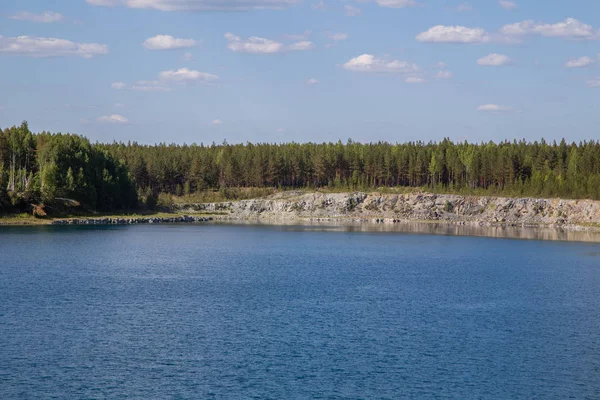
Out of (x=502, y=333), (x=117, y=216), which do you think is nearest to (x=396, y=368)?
(x=502, y=333)

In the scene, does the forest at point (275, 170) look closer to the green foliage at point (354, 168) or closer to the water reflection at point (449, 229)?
the green foliage at point (354, 168)

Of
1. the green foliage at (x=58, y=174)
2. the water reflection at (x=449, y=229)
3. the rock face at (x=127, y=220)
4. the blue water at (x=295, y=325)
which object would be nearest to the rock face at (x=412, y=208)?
the water reflection at (x=449, y=229)

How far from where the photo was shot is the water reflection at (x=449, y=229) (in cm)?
10519

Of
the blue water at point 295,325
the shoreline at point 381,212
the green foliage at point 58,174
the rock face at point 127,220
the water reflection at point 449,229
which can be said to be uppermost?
the green foliage at point 58,174

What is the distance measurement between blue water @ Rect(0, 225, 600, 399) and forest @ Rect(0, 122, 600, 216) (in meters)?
45.4

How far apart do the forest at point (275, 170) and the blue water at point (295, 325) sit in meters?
45.4

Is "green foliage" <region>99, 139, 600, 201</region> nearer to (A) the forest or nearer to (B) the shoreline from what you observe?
(A) the forest

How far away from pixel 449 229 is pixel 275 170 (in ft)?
202

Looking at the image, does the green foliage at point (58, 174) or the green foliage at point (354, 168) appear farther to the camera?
the green foliage at point (354, 168)

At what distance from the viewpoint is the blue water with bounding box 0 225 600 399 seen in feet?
102

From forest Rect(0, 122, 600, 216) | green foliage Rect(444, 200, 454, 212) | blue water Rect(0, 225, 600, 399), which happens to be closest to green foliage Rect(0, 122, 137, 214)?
forest Rect(0, 122, 600, 216)

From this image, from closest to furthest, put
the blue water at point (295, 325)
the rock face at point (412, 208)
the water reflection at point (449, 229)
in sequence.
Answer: the blue water at point (295, 325) → the water reflection at point (449, 229) → the rock face at point (412, 208)

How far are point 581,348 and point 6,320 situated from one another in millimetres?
33642

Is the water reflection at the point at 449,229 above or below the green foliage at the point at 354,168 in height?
below
